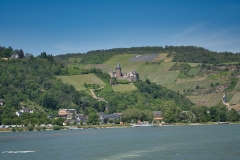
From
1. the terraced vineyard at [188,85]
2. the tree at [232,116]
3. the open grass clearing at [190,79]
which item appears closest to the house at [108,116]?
the tree at [232,116]

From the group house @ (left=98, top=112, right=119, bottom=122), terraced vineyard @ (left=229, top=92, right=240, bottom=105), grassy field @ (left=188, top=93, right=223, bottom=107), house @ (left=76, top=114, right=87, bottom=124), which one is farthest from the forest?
terraced vineyard @ (left=229, top=92, right=240, bottom=105)

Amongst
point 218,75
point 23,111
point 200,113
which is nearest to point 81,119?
point 23,111

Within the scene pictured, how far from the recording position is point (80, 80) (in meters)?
151

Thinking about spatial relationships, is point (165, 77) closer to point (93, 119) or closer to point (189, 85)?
point (189, 85)

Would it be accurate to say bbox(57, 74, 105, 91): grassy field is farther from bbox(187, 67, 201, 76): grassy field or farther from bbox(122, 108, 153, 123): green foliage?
bbox(187, 67, 201, 76): grassy field

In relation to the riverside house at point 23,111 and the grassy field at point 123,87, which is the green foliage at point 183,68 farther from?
the riverside house at point 23,111

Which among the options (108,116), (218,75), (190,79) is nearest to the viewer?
(108,116)

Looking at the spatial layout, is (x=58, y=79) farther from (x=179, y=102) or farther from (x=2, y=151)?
(x=2, y=151)

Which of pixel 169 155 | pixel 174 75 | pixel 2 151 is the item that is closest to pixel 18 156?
pixel 2 151

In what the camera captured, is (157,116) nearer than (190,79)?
Yes

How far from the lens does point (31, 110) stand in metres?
120

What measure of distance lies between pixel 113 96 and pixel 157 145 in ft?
284

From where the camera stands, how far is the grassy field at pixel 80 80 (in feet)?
481

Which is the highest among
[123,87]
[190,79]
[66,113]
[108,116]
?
[190,79]
